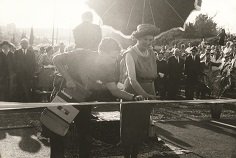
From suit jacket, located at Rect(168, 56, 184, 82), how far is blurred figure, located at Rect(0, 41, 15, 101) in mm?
5533

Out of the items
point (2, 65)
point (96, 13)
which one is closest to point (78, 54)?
point (96, 13)

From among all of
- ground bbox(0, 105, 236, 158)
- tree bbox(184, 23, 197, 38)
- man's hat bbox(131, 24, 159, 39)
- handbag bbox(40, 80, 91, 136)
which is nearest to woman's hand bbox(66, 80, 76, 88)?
handbag bbox(40, 80, 91, 136)

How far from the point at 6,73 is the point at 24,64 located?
0.60 meters

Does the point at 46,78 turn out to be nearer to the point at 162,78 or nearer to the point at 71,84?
the point at 162,78

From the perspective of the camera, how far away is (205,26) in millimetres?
36594

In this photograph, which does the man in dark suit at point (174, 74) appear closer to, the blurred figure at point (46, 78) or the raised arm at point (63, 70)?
the blurred figure at point (46, 78)

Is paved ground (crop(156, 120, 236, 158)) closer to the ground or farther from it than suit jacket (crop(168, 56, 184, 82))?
closer to the ground

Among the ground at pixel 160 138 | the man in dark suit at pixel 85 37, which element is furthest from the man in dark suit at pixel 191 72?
the man in dark suit at pixel 85 37

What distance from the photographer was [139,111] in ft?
16.8

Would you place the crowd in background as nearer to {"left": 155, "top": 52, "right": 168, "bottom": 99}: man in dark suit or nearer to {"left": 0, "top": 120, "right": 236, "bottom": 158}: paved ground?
{"left": 155, "top": 52, "right": 168, "bottom": 99}: man in dark suit

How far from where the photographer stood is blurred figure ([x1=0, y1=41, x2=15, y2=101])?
11500 mm

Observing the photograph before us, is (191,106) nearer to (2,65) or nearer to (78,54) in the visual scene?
(2,65)

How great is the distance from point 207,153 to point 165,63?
7.60 meters

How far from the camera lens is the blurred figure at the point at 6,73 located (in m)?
11.5
